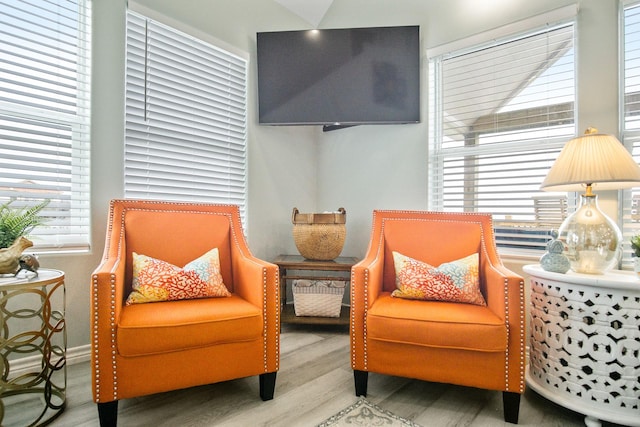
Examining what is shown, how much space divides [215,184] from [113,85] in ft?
3.05

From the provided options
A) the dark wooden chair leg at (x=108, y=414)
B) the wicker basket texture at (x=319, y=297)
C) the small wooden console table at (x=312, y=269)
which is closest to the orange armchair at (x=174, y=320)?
the dark wooden chair leg at (x=108, y=414)

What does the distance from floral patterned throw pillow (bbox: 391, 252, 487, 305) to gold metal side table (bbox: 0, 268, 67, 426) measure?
1653 millimetres

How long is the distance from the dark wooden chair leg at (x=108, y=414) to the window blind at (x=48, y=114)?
1.04 metres

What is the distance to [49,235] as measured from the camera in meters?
1.90

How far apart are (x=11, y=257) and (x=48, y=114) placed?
0.92 meters

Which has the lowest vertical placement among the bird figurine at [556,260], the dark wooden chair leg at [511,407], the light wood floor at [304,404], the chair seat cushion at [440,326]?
the light wood floor at [304,404]

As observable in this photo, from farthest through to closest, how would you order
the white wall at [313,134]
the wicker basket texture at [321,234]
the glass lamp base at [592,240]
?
the wicker basket texture at [321,234]
the white wall at [313,134]
the glass lamp base at [592,240]

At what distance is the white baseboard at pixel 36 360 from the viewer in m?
1.79

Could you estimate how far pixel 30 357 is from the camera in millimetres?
1838

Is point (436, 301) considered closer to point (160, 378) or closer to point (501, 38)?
point (160, 378)

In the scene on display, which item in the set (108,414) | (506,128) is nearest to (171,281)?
(108,414)

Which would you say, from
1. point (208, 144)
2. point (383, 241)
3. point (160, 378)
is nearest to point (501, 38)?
point (383, 241)

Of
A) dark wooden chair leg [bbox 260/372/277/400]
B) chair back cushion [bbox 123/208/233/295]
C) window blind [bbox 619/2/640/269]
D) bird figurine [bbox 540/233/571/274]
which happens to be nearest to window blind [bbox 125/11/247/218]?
chair back cushion [bbox 123/208/233/295]

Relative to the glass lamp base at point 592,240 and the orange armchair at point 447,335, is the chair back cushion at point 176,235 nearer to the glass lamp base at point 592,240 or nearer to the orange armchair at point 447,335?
the orange armchair at point 447,335
